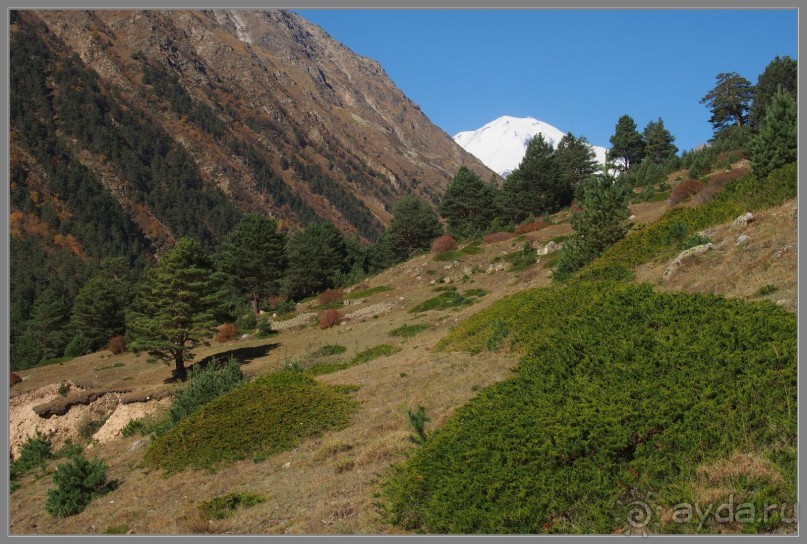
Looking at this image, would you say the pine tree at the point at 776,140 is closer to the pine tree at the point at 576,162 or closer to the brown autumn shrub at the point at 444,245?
the brown autumn shrub at the point at 444,245

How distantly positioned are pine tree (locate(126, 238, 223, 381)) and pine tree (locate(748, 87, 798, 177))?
2635 cm

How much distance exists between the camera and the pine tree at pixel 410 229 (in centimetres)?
6612

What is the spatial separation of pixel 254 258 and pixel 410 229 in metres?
19.0

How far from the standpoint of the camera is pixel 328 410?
43.9 ft

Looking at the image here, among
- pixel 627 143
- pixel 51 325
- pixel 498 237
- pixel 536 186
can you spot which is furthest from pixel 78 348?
pixel 627 143

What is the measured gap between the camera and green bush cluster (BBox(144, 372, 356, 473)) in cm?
1208

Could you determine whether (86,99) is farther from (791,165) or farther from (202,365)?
(791,165)

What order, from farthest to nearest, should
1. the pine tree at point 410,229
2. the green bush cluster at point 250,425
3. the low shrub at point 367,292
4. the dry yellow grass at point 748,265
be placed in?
the pine tree at point 410,229, the low shrub at point 367,292, the green bush cluster at point 250,425, the dry yellow grass at point 748,265

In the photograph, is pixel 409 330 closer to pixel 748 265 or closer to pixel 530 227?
pixel 748 265

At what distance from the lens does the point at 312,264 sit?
59844mm

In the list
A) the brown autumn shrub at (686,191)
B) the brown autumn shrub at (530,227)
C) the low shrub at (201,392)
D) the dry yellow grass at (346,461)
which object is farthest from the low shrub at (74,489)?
the brown autumn shrub at (530,227)

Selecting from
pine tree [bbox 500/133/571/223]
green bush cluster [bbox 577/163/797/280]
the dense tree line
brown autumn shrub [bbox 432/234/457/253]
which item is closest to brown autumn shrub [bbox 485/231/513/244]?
brown autumn shrub [bbox 432/234/457/253]

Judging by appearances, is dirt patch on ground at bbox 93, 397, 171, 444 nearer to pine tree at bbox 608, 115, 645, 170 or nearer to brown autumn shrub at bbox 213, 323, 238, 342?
brown autumn shrub at bbox 213, 323, 238, 342

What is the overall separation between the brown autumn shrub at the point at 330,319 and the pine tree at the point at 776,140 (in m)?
26.1
